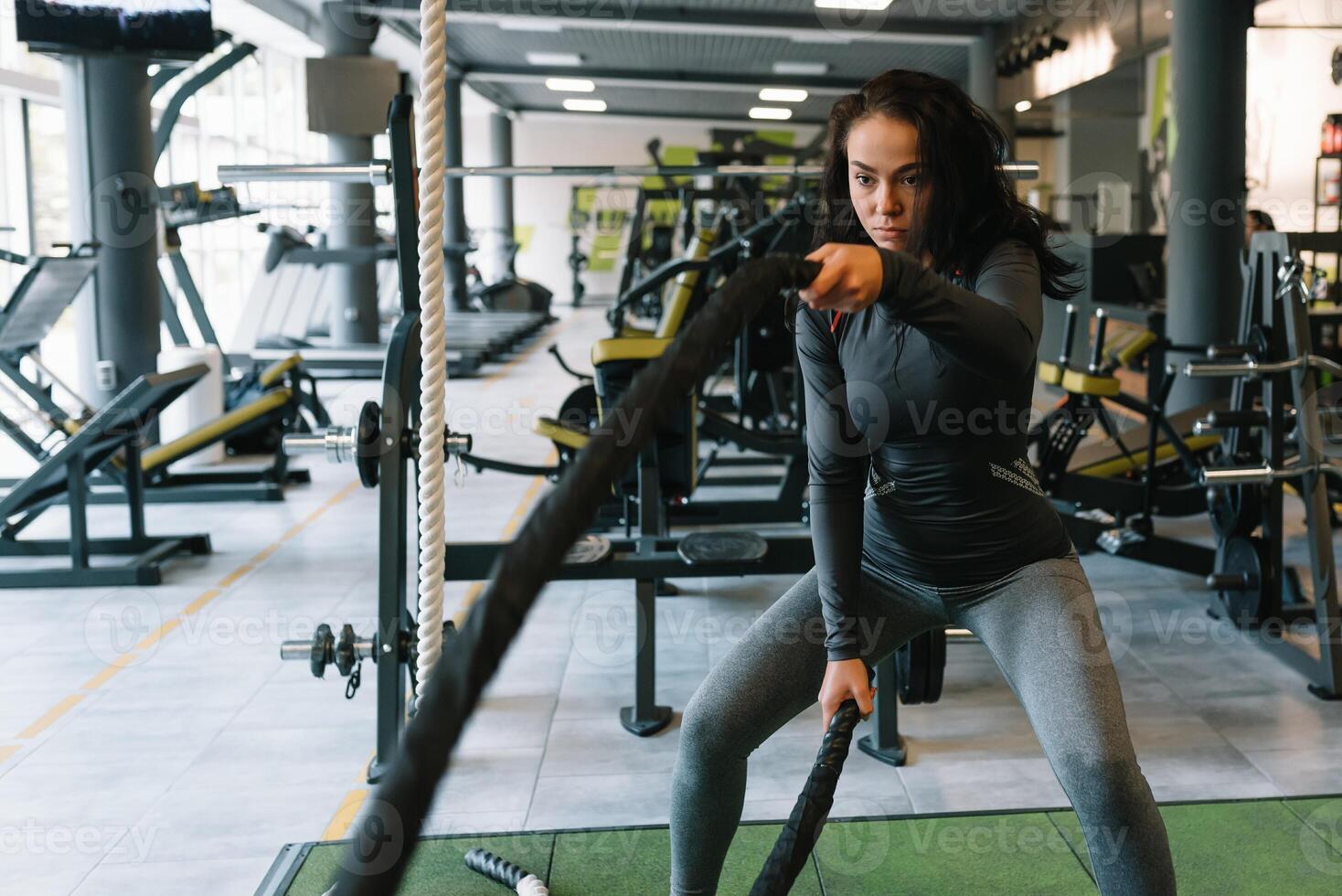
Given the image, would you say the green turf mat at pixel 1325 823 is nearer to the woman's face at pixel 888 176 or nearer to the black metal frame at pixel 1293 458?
the black metal frame at pixel 1293 458

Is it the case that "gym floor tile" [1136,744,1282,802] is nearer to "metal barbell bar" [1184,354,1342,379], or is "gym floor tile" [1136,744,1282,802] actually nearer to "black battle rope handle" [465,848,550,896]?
"metal barbell bar" [1184,354,1342,379]

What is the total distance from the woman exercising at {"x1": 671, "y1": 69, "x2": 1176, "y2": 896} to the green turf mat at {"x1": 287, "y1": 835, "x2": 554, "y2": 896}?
78cm

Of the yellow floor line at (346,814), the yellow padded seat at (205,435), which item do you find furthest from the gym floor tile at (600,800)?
the yellow padded seat at (205,435)

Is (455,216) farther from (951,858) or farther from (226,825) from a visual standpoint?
(951,858)

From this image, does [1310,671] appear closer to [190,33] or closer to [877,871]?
[877,871]

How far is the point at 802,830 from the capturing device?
1279 mm

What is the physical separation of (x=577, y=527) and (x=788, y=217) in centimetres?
469

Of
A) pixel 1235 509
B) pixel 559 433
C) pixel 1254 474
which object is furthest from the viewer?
pixel 559 433

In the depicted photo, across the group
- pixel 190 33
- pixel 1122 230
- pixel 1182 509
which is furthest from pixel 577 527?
pixel 1122 230

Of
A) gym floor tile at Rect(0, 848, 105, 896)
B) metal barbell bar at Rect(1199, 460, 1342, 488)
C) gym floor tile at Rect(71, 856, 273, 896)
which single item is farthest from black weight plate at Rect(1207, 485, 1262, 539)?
gym floor tile at Rect(0, 848, 105, 896)

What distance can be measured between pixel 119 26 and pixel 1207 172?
575cm

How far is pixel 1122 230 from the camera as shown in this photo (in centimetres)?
1354

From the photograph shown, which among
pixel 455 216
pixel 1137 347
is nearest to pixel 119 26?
pixel 1137 347

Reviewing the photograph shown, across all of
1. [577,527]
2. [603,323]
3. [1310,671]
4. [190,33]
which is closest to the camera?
[577,527]
